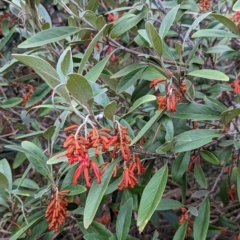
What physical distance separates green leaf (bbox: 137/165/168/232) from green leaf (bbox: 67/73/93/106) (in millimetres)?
278

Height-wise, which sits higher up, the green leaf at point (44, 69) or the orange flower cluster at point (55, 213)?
the green leaf at point (44, 69)

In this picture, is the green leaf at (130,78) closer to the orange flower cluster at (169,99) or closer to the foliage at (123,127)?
the foliage at (123,127)

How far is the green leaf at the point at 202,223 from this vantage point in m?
1.29

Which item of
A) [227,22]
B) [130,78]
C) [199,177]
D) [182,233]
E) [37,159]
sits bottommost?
[182,233]

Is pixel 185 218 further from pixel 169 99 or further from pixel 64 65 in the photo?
pixel 64 65

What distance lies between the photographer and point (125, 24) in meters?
1.35

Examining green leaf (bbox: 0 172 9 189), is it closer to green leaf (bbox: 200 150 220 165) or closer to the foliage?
the foliage

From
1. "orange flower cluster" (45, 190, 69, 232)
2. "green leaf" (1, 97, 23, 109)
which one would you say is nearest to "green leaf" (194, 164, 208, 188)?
"orange flower cluster" (45, 190, 69, 232)

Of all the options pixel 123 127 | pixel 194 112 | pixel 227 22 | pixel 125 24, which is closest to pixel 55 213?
pixel 123 127

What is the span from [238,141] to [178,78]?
0.31 m

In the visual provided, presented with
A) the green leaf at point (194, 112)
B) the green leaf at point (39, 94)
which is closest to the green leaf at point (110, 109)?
the green leaf at point (194, 112)

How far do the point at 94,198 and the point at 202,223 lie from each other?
1.51ft

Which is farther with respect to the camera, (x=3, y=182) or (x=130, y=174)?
(x=3, y=182)

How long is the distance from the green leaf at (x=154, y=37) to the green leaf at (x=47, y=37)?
12.9 inches
